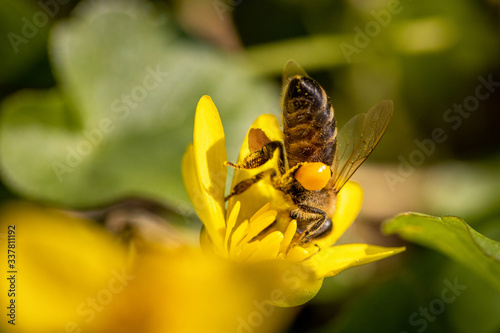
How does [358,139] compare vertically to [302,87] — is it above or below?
below

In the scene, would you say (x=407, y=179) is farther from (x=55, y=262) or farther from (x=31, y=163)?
(x=55, y=262)

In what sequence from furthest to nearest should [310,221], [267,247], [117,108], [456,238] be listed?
[117,108] < [456,238] < [310,221] < [267,247]

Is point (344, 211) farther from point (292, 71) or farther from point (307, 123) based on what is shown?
point (292, 71)

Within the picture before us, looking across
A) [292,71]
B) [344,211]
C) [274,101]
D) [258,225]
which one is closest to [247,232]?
[258,225]

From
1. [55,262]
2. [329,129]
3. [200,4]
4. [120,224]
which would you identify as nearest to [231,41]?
[200,4]

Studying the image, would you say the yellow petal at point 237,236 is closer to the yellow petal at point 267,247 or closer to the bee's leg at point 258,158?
the yellow petal at point 267,247

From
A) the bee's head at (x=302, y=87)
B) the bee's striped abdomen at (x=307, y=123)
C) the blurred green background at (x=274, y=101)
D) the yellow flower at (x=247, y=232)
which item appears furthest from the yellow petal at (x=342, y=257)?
the blurred green background at (x=274, y=101)
